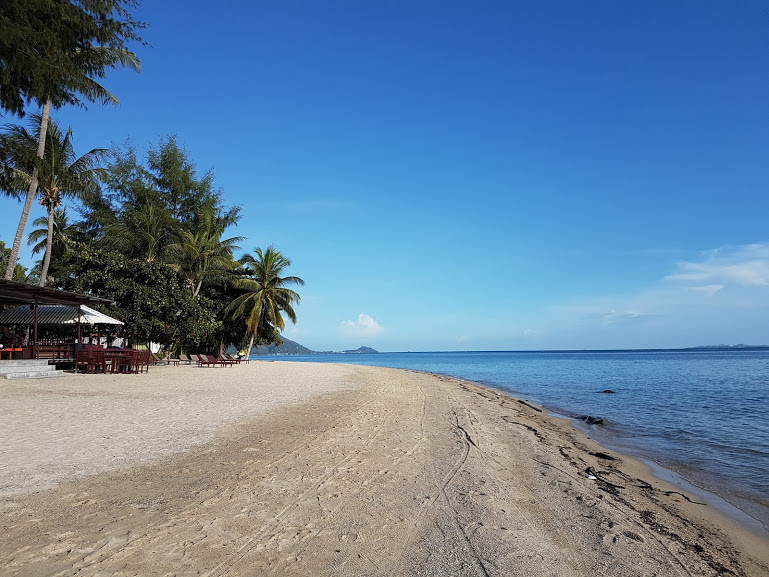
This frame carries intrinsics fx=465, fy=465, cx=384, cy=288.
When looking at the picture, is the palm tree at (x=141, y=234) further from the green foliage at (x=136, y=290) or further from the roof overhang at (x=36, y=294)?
the roof overhang at (x=36, y=294)

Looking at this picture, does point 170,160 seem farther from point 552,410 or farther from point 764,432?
point 764,432

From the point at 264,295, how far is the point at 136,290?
37.0 feet

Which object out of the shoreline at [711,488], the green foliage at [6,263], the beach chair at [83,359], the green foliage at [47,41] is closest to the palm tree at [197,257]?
the beach chair at [83,359]

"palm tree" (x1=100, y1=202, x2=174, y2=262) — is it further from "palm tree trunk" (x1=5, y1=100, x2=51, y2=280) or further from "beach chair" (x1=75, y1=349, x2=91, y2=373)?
"beach chair" (x1=75, y1=349, x2=91, y2=373)

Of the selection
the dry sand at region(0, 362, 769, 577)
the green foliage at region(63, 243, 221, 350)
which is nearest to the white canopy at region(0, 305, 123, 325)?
the green foliage at region(63, 243, 221, 350)

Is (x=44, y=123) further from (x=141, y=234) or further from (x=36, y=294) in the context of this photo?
(x=141, y=234)

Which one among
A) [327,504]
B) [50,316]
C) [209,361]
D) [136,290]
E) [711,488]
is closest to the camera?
[327,504]

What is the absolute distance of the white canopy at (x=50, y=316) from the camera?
59.8 feet

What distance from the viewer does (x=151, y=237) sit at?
26.5 metres

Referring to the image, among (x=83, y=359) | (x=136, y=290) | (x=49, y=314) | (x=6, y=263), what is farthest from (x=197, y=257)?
(x=6, y=263)

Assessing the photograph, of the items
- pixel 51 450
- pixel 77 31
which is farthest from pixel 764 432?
pixel 77 31

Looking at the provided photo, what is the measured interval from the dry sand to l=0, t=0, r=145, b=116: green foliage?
5.52 meters

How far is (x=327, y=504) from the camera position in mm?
4383

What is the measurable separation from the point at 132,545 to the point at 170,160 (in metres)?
33.4
